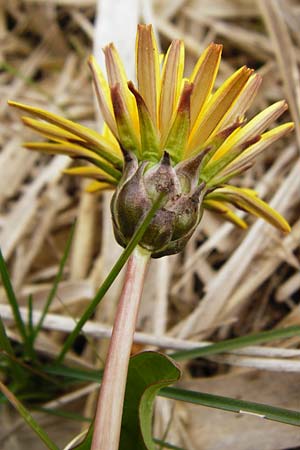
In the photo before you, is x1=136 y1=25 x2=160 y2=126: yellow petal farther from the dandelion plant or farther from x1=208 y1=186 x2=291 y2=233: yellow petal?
x1=208 y1=186 x2=291 y2=233: yellow petal

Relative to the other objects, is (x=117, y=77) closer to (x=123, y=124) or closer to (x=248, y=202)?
(x=123, y=124)

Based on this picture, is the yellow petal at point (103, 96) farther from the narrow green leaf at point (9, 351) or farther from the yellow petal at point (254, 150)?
the narrow green leaf at point (9, 351)

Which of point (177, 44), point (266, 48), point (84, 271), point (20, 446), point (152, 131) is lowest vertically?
point (20, 446)

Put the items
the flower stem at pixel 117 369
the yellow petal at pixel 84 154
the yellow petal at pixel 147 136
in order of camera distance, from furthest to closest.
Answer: the yellow petal at pixel 84 154
the yellow petal at pixel 147 136
the flower stem at pixel 117 369

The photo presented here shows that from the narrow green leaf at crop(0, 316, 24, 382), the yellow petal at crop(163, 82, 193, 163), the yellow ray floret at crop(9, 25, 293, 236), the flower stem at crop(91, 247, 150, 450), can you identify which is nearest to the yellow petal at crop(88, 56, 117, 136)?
the yellow ray floret at crop(9, 25, 293, 236)

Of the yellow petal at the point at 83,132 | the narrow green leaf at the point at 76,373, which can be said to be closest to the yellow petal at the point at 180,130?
the yellow petal at the point at 83,132

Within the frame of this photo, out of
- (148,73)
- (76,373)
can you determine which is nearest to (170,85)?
(148,73)

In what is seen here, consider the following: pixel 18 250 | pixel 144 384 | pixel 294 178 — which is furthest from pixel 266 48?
pixel 144 384

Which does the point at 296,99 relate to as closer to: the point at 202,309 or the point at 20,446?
the point at 202,309
